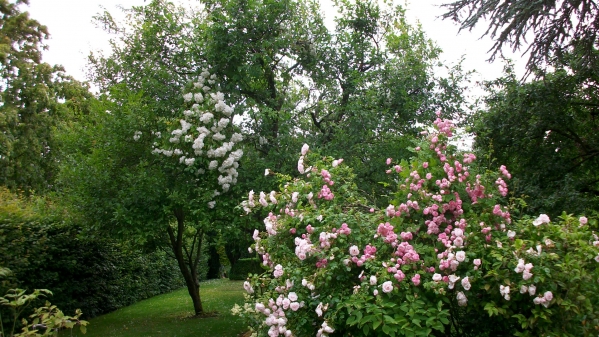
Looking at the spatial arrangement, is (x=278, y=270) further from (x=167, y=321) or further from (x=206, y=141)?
(x=167, y=321)

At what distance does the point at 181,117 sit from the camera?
314 inches

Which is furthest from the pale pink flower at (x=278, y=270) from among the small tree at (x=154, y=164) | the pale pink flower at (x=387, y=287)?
the small tree at (x=154, y=164)

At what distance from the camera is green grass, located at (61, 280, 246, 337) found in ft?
30.1

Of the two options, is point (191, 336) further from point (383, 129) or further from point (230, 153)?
point (383, 129)

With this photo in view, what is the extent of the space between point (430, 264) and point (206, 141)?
15.9 feet

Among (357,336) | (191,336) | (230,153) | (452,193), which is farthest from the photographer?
(191,336)

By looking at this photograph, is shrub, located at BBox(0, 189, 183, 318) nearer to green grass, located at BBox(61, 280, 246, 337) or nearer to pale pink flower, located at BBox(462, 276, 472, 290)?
green grass, located at BBox(61, 280, 246, 337)

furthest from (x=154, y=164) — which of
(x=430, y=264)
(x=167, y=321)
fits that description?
(x=430, y=264)

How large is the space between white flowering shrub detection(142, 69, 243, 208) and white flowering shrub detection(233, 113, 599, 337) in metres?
3.25

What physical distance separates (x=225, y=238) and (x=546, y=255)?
5671mm

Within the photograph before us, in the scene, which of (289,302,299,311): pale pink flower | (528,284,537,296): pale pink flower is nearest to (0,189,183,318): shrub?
(289,302,299,311): pale pink flower

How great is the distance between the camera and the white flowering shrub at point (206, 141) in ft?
24.7

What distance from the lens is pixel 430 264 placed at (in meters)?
3.60

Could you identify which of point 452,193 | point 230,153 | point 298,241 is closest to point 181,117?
point 230,153
